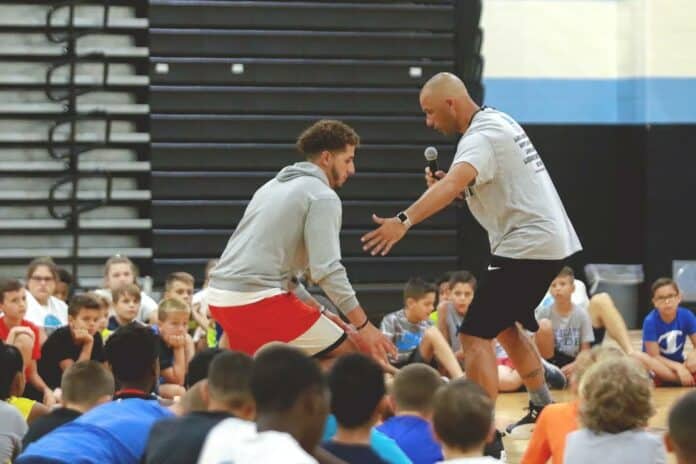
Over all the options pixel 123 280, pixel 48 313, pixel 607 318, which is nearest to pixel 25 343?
pixel 48 313

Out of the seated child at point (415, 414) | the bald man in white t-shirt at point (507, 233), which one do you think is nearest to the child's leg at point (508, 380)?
the bald man in white t-shirt at point (507, 233)

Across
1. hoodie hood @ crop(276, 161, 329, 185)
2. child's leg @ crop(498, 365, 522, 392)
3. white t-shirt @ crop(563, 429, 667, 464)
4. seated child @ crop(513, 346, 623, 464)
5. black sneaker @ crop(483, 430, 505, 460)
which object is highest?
hoodie hood @ crop(276, 161, 329, 185)

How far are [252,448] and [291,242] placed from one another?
2.81m

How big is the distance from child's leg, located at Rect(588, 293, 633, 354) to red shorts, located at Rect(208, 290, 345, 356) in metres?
4.38

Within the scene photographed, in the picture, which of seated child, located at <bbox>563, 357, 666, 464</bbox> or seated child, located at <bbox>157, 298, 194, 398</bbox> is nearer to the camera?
seated child, located at <bbox>563, 357, 666, 464</bbox>

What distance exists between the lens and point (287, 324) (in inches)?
208

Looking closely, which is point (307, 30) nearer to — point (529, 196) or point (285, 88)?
point (285, 88)

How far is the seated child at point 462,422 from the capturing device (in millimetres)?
3139

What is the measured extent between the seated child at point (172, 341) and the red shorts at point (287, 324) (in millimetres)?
2826

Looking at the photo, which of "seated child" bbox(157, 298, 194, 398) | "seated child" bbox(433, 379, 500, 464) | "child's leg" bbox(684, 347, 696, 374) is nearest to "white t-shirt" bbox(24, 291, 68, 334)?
"seated child" bbox(157, 298, 194, 398)

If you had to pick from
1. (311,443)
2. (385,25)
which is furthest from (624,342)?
(311,443)

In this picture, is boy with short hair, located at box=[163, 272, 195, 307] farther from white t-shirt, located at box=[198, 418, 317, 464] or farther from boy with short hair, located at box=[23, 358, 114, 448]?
white t-shirt, located at box=[198, 418, 317, 464]

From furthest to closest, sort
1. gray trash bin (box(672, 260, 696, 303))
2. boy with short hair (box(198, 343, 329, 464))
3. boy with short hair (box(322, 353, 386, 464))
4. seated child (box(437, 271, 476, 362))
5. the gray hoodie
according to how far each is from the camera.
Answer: gray trash bin (box(672, 260, 696, 303))
seated child (box(437, 271, 476, 362))
the gray hoodie
boy with short hair (box(322, 353, 386, 464))
boy with short hair (box(198, 343, 329, 464))

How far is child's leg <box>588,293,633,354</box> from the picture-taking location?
932cm
